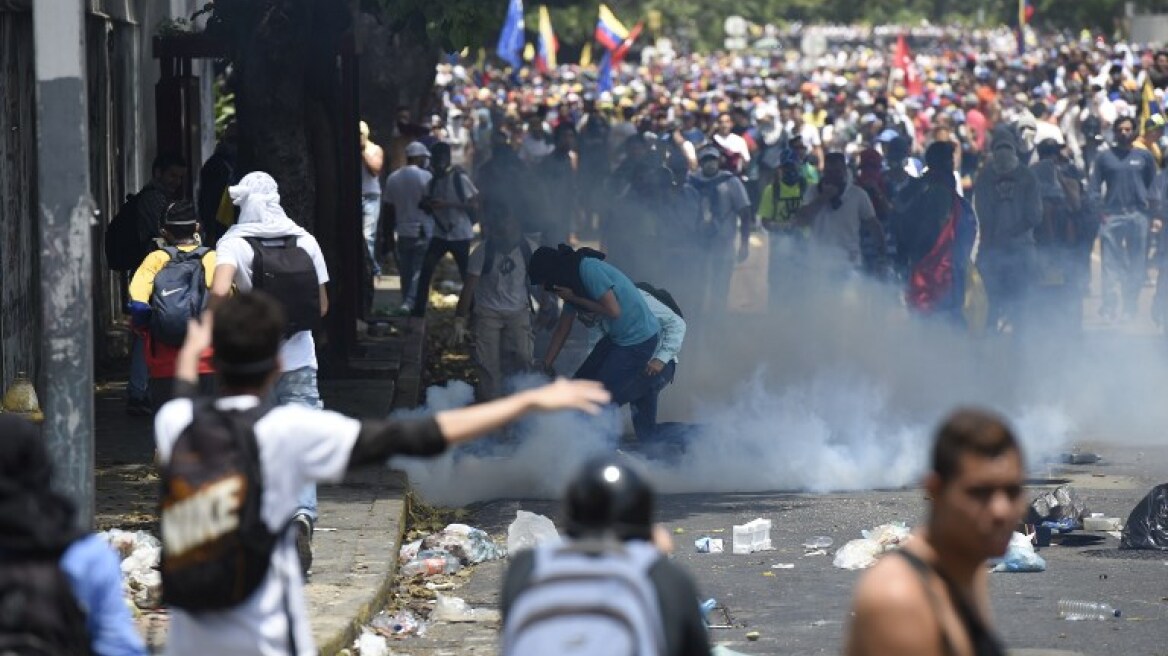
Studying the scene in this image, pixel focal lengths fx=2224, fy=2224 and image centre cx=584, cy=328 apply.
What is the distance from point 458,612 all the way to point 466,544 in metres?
1.08

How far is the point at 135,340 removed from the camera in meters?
12.8

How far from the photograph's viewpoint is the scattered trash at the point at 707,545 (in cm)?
995

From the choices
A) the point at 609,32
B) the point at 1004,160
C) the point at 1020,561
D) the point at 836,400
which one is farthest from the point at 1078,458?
the point at 609,32

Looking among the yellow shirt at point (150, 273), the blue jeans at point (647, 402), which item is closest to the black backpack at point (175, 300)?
the yellow shirt at point (150, 273)

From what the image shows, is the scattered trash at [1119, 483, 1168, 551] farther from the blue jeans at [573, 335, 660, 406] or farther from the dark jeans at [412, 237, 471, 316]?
the dark jeans at [412, 237, 471, 316]

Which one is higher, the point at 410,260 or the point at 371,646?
the point at 410,260

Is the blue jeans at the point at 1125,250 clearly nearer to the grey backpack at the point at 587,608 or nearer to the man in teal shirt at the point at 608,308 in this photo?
the man in teal shirt at the point at 608,308

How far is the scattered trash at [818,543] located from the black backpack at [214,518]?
5.78m

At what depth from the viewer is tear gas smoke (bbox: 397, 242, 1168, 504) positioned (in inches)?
458

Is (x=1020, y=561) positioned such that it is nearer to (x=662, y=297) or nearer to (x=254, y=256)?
(x=662, y=297)

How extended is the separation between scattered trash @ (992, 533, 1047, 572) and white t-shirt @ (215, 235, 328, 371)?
307 centimetres

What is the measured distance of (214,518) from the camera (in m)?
4.40

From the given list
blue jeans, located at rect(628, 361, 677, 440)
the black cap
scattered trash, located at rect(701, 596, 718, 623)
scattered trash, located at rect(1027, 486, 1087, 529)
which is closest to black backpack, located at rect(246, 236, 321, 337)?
scattered trash, located at rect(701, 596, 718, 623)

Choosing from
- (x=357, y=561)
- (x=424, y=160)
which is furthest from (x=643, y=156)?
(x=357, y=561)
